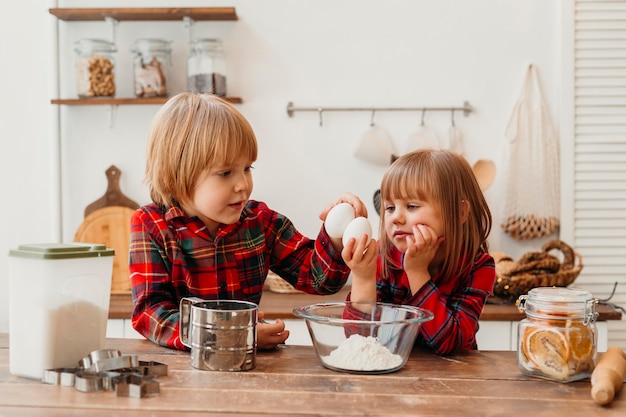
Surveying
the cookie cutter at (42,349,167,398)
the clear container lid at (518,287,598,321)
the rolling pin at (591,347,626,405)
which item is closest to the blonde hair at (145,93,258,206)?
the cookie cutter at (42,349,167,398)

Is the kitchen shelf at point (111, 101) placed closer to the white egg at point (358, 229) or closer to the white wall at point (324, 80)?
the white wall at point (324, 80)

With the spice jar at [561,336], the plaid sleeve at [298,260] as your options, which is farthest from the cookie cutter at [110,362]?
the spice jar at [561,336]

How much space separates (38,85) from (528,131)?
1.85m

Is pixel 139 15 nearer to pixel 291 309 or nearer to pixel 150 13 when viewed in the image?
pixel 150 13

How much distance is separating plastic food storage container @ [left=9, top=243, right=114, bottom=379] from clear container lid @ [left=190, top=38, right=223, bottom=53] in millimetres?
1641

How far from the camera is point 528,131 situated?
2.83 metres

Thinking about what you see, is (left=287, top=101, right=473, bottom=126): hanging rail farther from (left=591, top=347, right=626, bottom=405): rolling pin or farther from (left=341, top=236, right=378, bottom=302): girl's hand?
(left=591, top=347, right=626, bottom=405): rolling pin

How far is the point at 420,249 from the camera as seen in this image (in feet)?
4.81

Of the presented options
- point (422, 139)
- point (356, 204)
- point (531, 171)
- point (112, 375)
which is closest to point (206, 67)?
point (422, 139)

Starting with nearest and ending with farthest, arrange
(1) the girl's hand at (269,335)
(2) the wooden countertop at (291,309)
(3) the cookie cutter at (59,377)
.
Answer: (3) the cookie cutter at (59,377) → (1) the girl's hand at (269,335) → (2) the wooden countertop at (291,309)

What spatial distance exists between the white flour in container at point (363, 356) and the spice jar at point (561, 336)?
0.22 m

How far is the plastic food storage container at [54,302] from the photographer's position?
1.19 meters

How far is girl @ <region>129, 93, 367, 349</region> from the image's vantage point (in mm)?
1481

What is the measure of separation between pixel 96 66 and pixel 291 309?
1.15 meters
